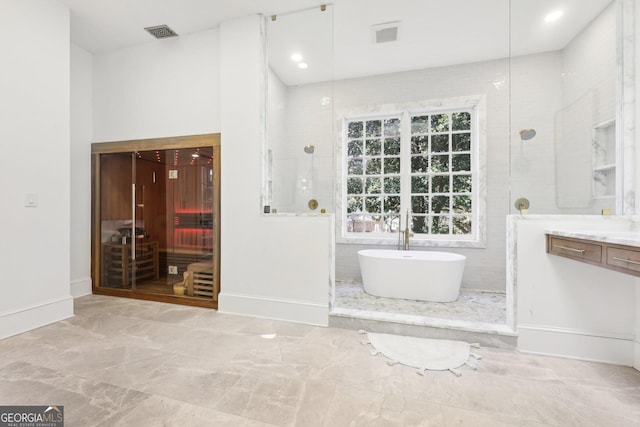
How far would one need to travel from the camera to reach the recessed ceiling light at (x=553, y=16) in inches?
100

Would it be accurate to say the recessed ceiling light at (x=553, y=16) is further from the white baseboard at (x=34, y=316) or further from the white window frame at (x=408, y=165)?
the white baseboard at (x=34, y=316)

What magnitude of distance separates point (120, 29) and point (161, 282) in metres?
3.10

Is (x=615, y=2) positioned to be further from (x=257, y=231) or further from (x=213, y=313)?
(x=213, y=313)

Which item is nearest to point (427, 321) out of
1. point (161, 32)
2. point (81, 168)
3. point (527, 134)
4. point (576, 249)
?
point (576, 249)

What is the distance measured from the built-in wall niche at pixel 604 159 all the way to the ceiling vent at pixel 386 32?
7.14 ft

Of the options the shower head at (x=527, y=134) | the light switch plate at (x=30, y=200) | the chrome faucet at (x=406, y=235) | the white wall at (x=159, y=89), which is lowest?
the chrome faucet at (x=406, y=235)

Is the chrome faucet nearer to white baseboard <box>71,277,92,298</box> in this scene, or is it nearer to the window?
the window

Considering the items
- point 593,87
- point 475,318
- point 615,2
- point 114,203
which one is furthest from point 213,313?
point 615,2

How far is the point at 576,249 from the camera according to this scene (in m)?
1.95

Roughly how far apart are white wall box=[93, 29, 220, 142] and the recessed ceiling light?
3412 mm

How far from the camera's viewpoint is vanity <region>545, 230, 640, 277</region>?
1524 millimetres

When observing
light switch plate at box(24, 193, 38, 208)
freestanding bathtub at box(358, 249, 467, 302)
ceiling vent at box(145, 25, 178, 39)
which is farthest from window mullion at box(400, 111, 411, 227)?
light switch plate at box(24, 193, 38, 208)

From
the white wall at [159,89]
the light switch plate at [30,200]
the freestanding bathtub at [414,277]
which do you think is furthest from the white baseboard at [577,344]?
the light switch plate at [30,200]

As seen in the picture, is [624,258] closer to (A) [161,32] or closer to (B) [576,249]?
(B) [576,249]
